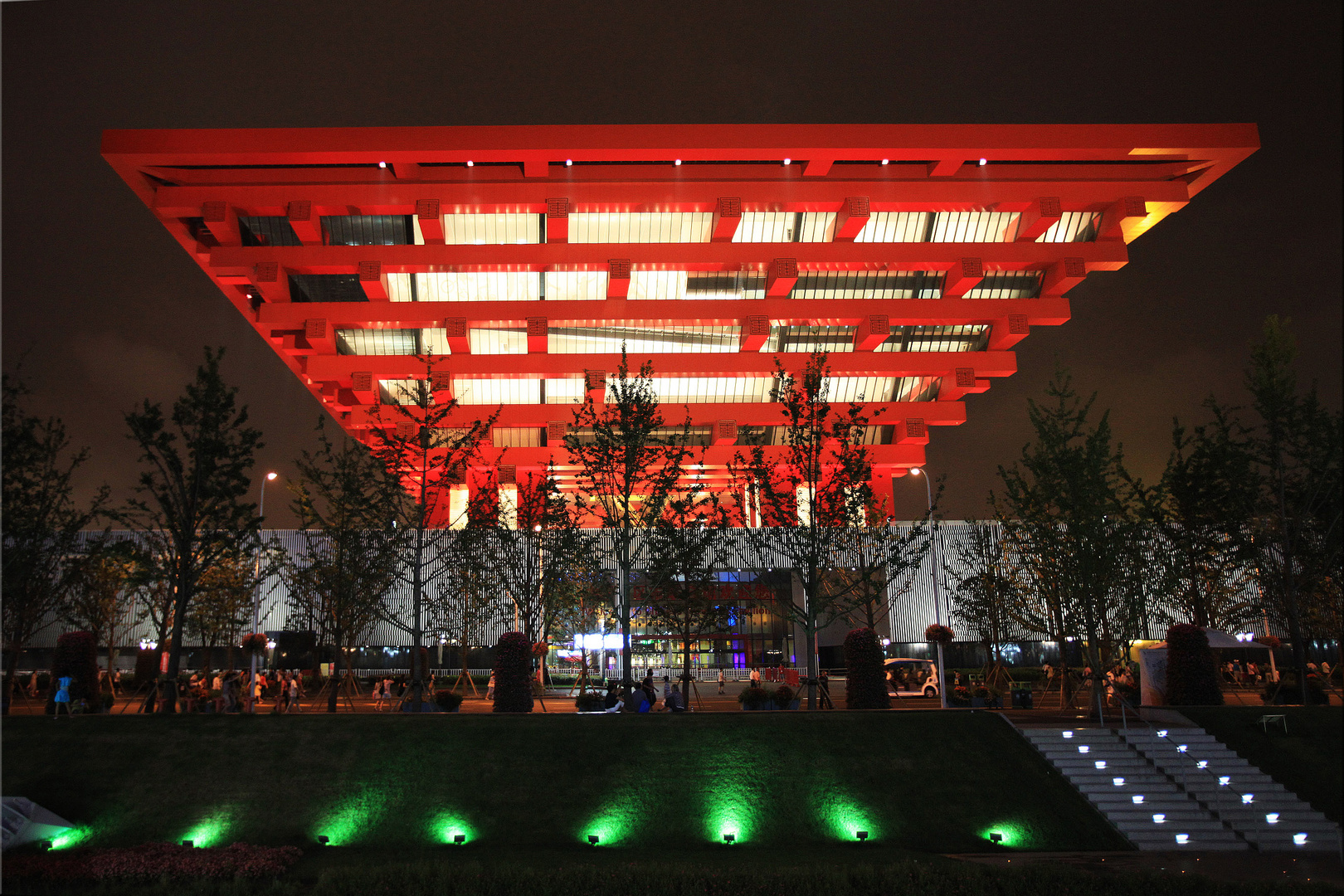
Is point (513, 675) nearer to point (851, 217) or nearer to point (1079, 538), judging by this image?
point (1079, 538)

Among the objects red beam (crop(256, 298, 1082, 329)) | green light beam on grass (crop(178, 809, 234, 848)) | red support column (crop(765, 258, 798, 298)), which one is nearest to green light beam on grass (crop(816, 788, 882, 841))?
green light beam on grass (crop(178, 809, 234, 848))

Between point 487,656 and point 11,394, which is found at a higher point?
point 11,394

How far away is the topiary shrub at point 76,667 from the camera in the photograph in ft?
70.4

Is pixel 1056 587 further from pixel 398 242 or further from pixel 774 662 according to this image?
pixel 398 242

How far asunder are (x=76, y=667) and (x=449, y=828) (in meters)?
12.4

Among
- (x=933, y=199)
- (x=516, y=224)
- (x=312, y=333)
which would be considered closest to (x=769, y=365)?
(x=933, y=199)

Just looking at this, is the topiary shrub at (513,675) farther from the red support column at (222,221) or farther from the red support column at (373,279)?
the red support column at (222,221)

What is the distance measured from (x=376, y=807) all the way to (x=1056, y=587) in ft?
68.2

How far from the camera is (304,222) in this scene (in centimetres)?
3900

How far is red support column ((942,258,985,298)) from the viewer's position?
41.2 metres

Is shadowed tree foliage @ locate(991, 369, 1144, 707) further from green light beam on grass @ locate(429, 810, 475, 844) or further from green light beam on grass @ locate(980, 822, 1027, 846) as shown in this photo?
green light beam on grass @ locate(429, 810, 475, 844)

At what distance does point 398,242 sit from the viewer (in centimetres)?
4341

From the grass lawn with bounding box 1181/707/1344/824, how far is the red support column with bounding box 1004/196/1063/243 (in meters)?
25.7

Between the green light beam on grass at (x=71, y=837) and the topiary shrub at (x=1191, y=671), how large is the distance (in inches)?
1017
